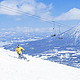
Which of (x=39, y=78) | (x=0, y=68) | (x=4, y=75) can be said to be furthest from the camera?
(x=0, y=68)

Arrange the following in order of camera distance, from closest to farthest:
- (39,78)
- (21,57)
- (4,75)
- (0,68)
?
(4,75), (39,78), (0,68), (21,57)

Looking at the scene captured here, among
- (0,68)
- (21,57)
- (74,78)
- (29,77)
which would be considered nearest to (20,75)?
(29,77)

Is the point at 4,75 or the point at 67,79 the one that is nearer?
the point at 4,75

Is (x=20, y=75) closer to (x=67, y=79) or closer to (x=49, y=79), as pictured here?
(x=49, y=79)

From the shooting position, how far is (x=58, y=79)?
83.4 ft

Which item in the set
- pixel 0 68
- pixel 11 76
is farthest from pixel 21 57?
pixel 11 76

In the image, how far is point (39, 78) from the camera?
24.3 m

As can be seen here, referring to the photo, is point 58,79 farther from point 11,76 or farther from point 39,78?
point 11,76

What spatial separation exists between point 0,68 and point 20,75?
340 centimetres

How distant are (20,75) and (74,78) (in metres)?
8.01

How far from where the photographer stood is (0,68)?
84.9ft

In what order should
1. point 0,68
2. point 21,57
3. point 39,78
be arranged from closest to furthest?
point 39,78, point 0,68, point 21,57

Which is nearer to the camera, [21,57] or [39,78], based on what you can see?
[39,78]

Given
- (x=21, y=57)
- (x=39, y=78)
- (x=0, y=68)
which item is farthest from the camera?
(x=21, y=57)
